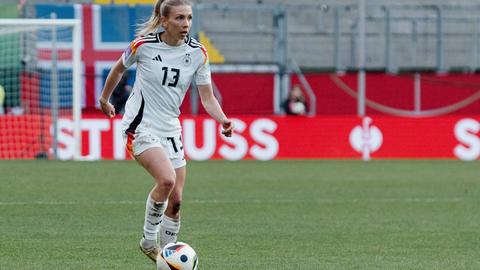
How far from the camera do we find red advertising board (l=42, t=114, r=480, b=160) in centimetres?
2212

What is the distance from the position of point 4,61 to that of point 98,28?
3.15 meters

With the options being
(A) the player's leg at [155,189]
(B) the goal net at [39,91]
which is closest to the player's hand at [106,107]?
(A) the player's leg at [155,189]

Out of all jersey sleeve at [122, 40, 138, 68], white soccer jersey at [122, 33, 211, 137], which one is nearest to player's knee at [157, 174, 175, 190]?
white soccer jersey at [122, 33, 211, 137]

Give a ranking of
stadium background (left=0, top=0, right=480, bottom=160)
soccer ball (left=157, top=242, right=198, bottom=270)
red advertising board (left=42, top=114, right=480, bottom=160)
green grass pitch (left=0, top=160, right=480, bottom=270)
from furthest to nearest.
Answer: stadium background (left=0, top=0, right=480, bottom=160), red advertising board (left=42, top=114, right=480, bottom=160), green grass pitch (left=0, top=160, right=480, bottom=270), soccer ball (left=157, top=242, right=198, bottom=270)

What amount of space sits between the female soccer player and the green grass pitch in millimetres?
500

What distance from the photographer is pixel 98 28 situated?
84.2ft

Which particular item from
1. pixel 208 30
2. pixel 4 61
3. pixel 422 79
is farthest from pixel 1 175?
pixel 422 79

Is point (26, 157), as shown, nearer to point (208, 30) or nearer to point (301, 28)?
point (208, 30)

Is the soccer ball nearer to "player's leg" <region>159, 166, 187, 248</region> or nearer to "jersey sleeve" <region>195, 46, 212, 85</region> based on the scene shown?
"player's leg" <region>159, 166, 187, 248</region>

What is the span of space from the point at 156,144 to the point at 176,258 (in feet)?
2.75

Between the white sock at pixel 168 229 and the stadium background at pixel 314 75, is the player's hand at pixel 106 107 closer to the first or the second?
the white sock at pixel 168 229

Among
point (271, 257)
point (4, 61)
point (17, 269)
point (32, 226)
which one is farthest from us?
point (4, 61)

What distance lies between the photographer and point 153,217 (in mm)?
7535

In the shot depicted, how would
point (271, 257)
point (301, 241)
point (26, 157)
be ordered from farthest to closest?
point (26, 157) → point (301, 241) → point (271, 257)
